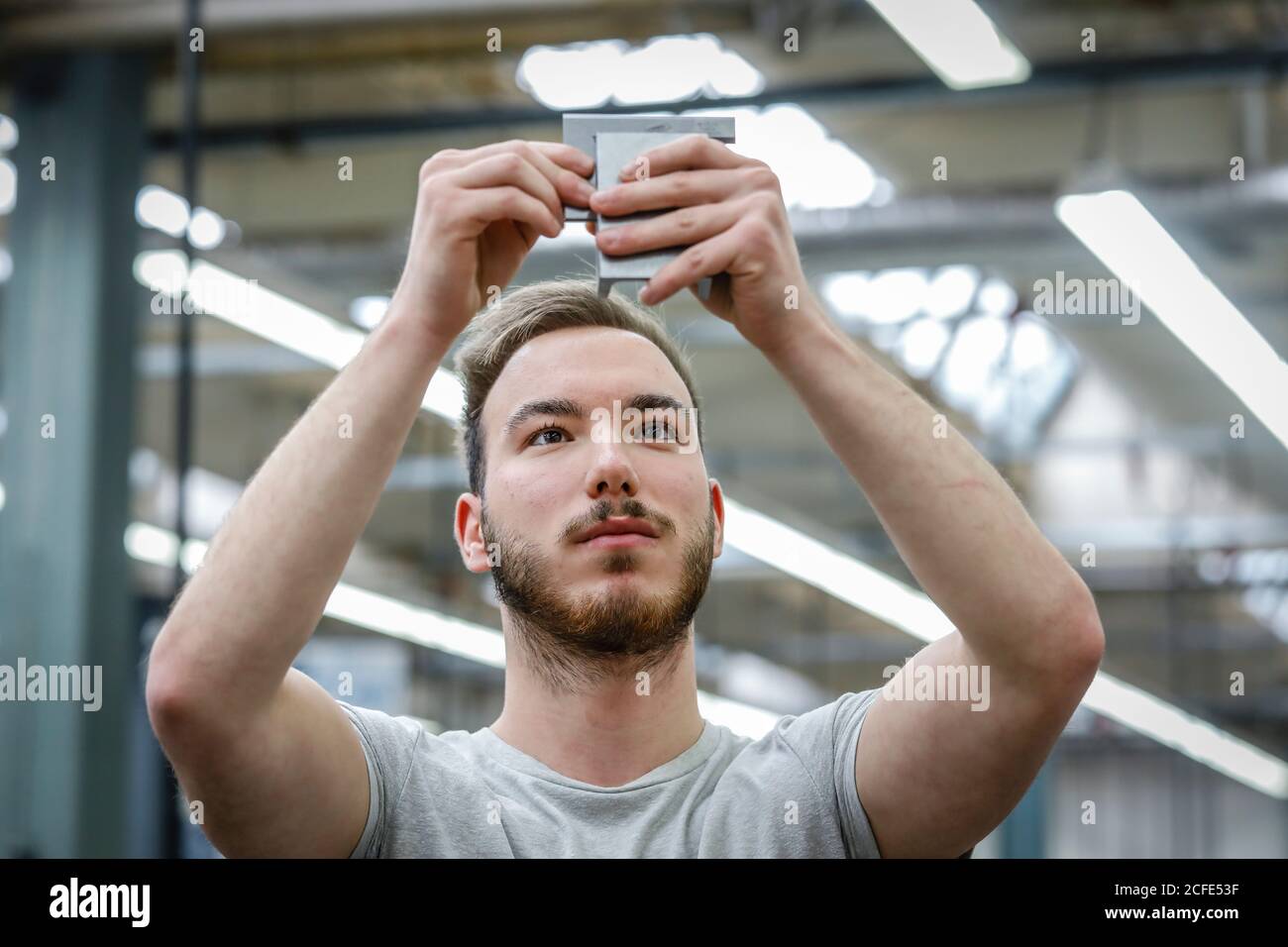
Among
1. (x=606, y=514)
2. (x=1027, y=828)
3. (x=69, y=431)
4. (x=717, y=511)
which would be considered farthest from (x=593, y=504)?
(x=1027, y=828)

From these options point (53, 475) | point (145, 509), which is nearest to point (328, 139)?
point (53, 475)

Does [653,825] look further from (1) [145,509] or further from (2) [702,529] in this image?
(1) [145,509]

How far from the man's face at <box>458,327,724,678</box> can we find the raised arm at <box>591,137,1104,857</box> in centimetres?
18

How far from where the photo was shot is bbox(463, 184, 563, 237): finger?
1.11 metres

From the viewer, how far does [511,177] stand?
1.12 meters

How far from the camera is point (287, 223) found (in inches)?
194

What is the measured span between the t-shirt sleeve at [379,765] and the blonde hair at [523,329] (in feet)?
0.82

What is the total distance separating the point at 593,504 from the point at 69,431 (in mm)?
2505

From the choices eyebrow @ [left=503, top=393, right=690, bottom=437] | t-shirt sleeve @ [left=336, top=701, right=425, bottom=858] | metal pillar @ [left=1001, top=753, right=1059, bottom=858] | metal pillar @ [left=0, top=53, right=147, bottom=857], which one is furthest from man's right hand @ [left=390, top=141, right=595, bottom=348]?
metal pillar @ [left=1001, top=753, right=1059, bottom=858]

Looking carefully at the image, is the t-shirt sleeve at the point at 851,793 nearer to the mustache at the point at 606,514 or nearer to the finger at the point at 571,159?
the mustache at the point at 606,514

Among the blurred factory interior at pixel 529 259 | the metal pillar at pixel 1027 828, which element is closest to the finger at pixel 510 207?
the blurred factory interior at pixel 529 259

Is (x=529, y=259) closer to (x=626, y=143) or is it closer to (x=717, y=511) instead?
(x=717, y=511)

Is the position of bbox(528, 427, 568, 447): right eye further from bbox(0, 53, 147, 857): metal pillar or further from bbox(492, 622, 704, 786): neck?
bbox(0, 53, 147, 857): metal pillar
